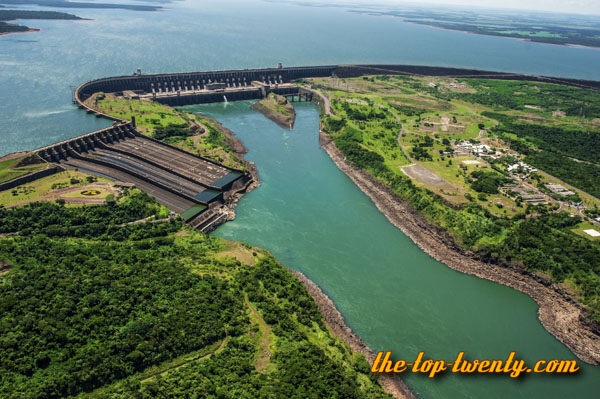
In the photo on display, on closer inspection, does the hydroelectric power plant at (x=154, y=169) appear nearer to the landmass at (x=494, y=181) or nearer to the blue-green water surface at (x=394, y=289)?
the blue-green water surface at (x=394, y=289)

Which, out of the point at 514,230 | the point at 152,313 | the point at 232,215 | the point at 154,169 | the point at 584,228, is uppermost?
the point at 584,228

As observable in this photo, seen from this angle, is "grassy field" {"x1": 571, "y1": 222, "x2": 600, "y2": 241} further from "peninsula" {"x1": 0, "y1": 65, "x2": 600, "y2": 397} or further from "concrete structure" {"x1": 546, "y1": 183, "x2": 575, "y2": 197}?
"concrete structure" {"x1": 546, "y1": 183, "x2": 575, "y2": 197}

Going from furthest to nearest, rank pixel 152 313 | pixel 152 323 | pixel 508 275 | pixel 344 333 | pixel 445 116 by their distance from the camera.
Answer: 1. pixel 445 116
2. pixel 508 275
3. pixel 344 333
4. pixel 152 313
5. pixel 152 323

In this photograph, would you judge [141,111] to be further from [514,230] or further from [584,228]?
[584,228]

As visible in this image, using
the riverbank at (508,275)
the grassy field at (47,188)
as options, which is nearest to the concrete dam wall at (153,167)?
the grassy field at (47,188)

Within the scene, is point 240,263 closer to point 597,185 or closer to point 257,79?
point 597,185

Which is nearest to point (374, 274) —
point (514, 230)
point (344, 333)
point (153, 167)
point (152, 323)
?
point (344, 333)
